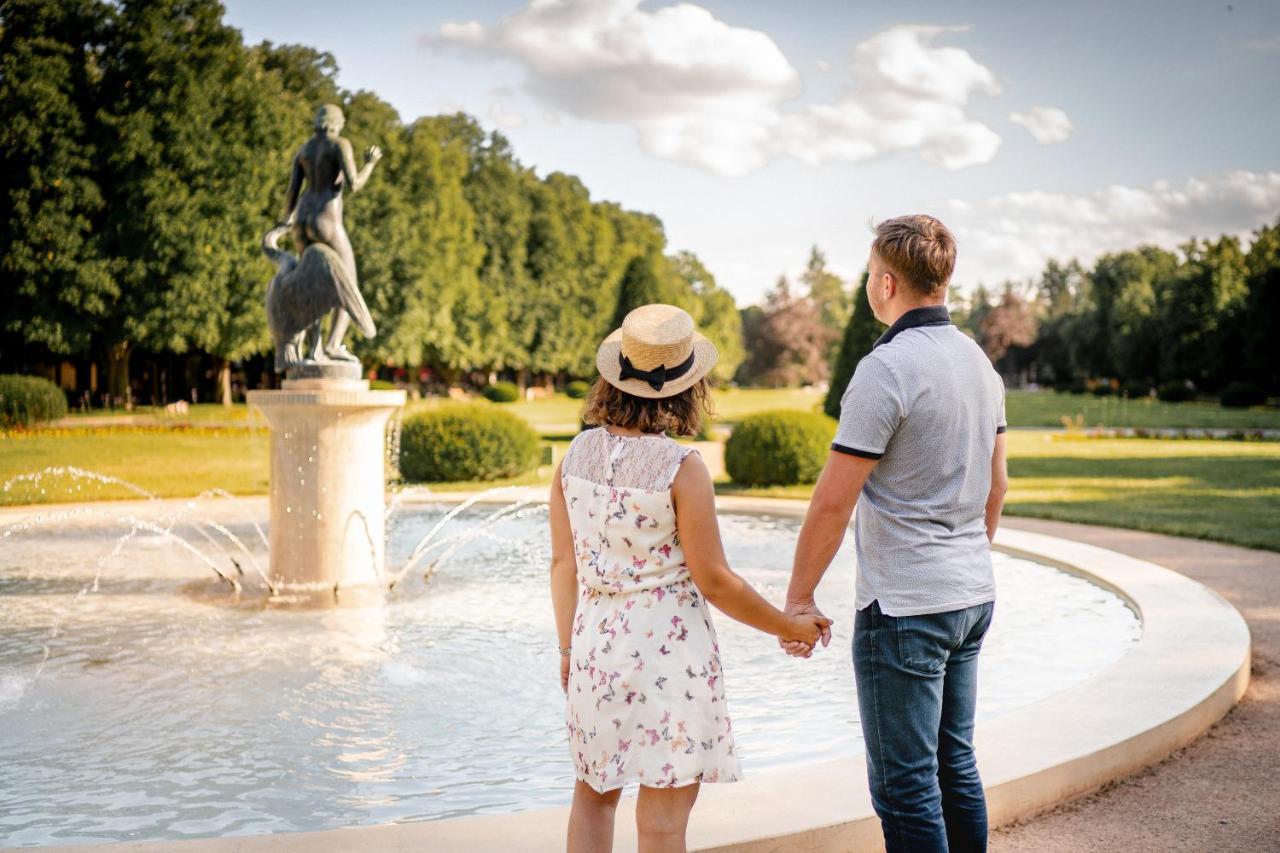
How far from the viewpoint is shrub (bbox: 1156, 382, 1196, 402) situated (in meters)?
52.4

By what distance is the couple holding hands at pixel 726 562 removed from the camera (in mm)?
2469

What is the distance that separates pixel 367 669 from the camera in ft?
19.1

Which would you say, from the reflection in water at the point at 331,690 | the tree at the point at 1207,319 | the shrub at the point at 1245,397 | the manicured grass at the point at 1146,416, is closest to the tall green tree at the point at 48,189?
the reflection in water at the point at 331,690

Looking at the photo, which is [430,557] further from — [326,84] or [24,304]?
[326,84]

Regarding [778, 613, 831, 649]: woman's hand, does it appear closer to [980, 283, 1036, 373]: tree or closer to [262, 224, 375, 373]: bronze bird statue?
[262, 224, 375, 373]: bronze bird statue

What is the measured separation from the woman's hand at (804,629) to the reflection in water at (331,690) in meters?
1.76

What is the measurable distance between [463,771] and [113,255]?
93.7 feet

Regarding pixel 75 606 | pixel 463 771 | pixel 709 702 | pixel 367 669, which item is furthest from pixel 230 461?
pixel 709 702

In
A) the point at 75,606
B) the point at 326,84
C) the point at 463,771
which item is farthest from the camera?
the point at 326,84

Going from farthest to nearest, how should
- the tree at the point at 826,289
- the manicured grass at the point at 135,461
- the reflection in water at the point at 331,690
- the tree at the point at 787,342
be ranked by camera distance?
the tree at the point at 826,289 < the tree at the point at 787,342 < the manicured grass at the point at 135,461 < the reflection in water at the point at 331,690

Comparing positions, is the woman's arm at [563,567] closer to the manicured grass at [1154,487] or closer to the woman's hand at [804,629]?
the woman's hand at [804,629]

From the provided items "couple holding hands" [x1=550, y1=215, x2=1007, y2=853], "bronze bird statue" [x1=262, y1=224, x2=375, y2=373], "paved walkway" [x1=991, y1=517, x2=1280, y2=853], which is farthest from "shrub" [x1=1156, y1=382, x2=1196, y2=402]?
"couple holding hands" [x1=550, y1=215, x2=1007, y2=853]

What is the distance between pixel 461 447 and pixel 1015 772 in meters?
13.6

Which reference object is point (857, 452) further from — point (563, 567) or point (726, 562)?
point (563, 567)
